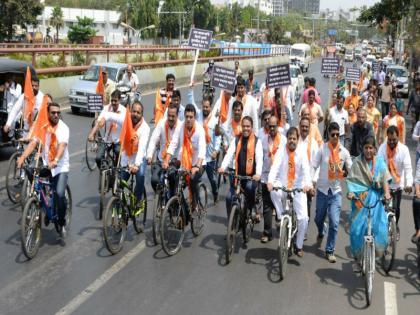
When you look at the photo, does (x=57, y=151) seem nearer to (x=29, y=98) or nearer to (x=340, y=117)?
(x=29, y=98)

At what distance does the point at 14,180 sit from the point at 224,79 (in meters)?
4.44

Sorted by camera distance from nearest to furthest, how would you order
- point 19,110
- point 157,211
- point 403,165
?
point 157,211
point 403,165
point 19,110

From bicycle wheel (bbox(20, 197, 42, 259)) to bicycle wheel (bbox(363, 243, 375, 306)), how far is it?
3.88 meters

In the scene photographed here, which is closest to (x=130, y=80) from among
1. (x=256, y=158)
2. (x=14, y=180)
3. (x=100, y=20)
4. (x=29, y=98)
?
(x=29, y=98)

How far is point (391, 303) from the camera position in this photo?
6.68 meters

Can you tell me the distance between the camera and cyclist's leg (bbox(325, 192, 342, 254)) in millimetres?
7840

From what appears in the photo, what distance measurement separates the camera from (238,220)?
7891mm

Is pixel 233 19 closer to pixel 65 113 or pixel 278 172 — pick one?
pixel 65 113

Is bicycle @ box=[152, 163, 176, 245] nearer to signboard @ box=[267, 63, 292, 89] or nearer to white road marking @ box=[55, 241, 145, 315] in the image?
white road marking @ box=[55, 241, 145, 315]

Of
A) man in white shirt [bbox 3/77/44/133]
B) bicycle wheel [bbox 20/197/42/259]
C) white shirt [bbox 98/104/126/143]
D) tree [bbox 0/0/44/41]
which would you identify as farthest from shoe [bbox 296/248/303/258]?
tree [bbox 0/0/44/41]

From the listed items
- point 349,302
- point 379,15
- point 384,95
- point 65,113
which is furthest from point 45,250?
point 379,15

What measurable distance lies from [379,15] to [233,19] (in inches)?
4097

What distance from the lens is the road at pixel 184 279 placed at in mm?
6312

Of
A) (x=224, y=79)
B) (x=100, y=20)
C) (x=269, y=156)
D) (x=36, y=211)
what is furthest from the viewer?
(x=100, y=20)
